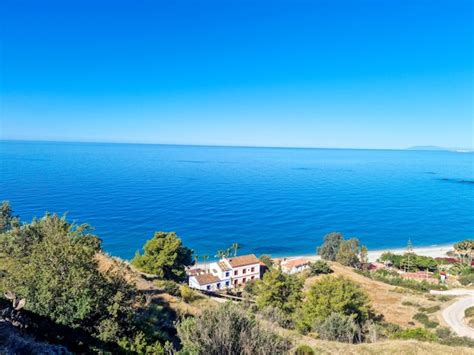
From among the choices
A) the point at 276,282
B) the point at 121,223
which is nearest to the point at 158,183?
the point at 121,223

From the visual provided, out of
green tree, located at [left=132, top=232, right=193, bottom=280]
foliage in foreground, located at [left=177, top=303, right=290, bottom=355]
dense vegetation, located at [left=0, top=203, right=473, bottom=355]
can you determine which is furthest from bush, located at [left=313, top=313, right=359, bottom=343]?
green tree, located at [left=132, top=232, right=193, bottom=280]

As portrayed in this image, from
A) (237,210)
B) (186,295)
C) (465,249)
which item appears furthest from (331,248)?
(186,295)

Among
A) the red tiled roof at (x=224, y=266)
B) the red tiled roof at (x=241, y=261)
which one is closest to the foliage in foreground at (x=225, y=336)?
the red tiled roof at (x=224, y=266)

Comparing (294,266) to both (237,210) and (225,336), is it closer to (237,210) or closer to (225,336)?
(237,210)

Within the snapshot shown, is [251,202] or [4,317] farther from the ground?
[4,317]

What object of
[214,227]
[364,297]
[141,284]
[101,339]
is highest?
[101,339]

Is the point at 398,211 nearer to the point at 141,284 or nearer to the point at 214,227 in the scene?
the point at 214,227
